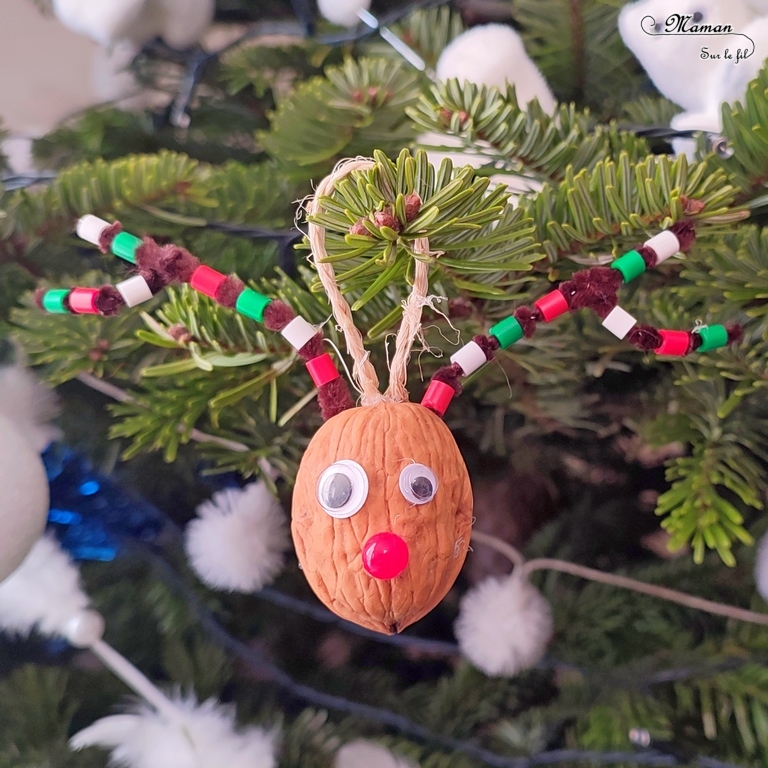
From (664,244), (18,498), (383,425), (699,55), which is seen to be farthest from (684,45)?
(18,498)

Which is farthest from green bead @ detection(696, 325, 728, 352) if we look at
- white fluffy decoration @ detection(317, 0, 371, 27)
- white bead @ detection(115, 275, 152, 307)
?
white fluffy decoration @ detection(317, 0, 371, 27)

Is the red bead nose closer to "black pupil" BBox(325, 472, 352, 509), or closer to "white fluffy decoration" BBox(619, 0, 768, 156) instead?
"black pupil" BBox(325, 472, 352, 509)

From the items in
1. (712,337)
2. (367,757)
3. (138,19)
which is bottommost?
(367,757)

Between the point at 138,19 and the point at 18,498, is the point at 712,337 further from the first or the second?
the point at 138,19

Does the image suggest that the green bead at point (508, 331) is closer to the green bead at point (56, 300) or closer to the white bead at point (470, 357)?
the white bead at point (470, 357)

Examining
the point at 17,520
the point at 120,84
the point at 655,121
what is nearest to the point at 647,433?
the point at 655,121

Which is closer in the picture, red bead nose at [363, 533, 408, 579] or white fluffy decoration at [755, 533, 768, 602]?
red bead nose at [363, 533, 408, 579]
